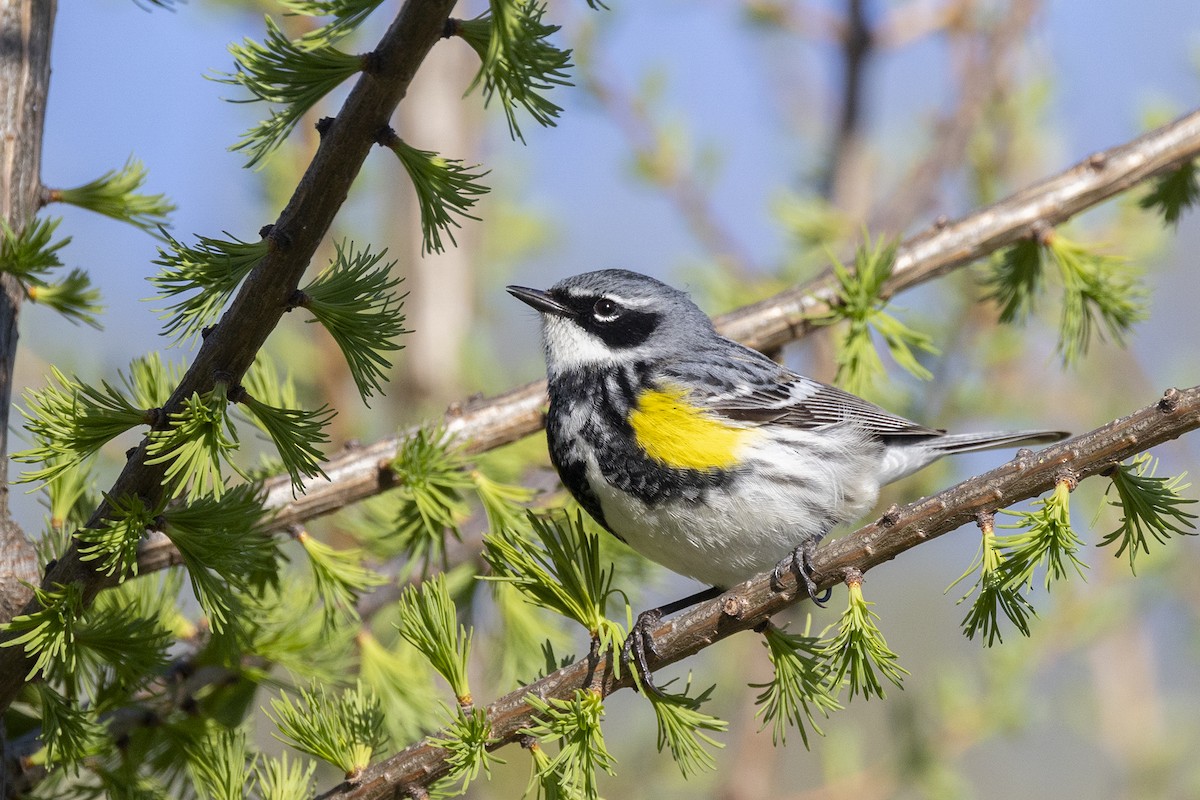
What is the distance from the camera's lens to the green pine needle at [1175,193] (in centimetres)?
288

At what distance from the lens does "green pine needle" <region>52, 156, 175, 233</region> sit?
2230 mm

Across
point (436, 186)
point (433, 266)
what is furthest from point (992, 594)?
point (433, 266)

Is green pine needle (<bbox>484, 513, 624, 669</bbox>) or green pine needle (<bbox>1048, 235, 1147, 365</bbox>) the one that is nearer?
green pine needle (<bbox>484, 513, 624, 669</bbox>)

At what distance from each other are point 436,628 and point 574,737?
303 mm

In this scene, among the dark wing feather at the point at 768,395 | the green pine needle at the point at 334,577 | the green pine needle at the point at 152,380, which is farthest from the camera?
the dark wing feather at the point at 768,395

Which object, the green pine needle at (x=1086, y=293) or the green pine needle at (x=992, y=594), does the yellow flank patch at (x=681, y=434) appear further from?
the green pine needle at (x=992, y=594)

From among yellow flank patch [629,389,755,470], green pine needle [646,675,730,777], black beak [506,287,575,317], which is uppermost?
black beak [506,287,575,317]

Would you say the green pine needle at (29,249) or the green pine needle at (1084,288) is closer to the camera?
the green pine needle at (29,249)

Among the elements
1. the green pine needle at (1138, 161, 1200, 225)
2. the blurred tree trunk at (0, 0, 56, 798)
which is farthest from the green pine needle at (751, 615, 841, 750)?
the green pine needle at (1138, 161, 1200, 225)

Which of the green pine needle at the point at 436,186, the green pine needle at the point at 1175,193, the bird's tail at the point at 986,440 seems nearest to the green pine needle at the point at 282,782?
the green pine needle at the point at 436,186

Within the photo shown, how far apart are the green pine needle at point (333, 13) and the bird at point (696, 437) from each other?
54.3 inches

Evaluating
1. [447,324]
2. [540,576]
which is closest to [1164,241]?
[447,324]

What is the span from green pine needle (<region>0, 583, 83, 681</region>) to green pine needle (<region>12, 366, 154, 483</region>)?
0.62 ft

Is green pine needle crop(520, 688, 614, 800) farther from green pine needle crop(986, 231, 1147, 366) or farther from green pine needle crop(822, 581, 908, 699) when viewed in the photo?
green pine needle crop(986, 231, 1147, 366)
